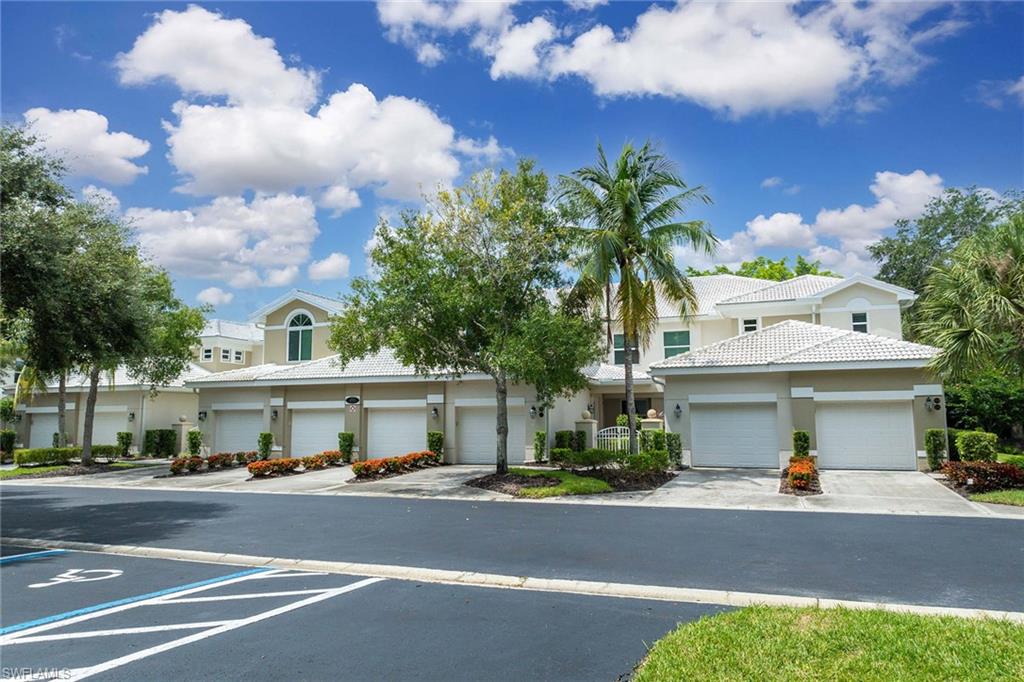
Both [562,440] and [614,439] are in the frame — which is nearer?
[614,439]

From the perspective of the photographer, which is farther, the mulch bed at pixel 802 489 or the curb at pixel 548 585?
the mulch bed at pixel 802 489

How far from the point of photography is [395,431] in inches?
1008

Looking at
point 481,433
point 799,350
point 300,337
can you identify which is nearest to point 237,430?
point 300,337

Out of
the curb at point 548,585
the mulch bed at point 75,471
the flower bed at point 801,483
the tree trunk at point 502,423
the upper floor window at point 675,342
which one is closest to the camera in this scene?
the curb at point 548,585

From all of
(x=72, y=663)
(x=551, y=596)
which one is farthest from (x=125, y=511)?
(x=551, y=596)

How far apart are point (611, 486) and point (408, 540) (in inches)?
309

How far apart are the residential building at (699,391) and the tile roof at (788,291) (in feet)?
0.29

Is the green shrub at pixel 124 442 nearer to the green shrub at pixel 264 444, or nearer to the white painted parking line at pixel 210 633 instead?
the green shrub at pixel 264 444

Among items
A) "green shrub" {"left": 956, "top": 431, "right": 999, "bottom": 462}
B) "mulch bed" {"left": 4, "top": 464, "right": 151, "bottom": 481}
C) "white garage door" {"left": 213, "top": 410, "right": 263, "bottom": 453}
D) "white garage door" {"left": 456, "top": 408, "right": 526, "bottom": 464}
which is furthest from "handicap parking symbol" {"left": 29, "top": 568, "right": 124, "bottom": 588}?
"green shrub" {"left": 956, "top": 431, "right": 999, "bottom": 462}

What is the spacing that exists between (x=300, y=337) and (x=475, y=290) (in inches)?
637

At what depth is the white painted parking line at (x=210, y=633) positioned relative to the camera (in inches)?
205

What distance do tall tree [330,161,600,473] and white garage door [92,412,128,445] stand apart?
64.7ft

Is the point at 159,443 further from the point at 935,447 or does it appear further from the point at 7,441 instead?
the point at 935,447

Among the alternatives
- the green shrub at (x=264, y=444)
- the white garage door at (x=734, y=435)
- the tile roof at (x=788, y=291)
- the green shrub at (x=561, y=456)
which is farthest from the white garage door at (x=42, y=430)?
the tile roof at (x=788, y=291)
